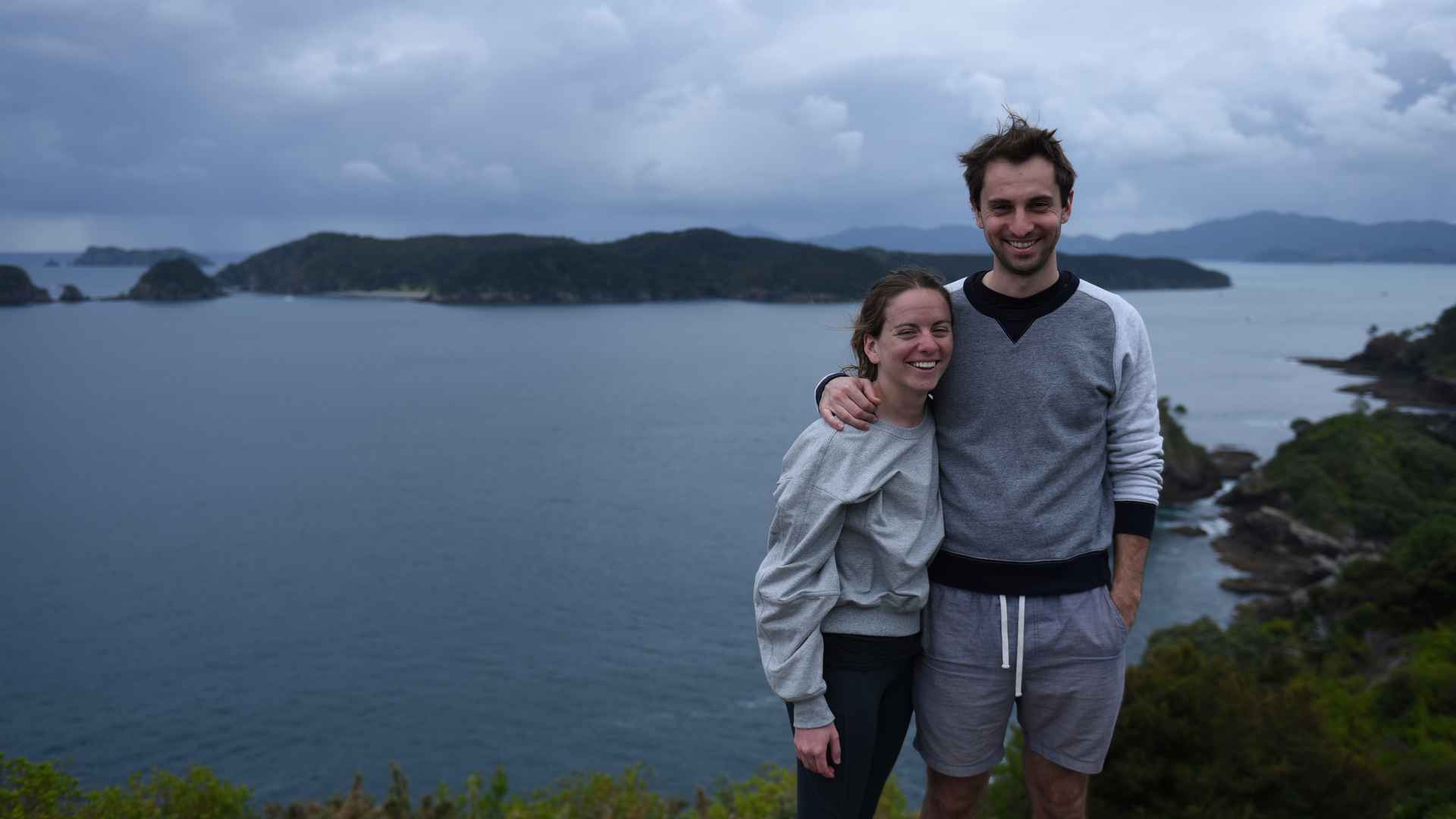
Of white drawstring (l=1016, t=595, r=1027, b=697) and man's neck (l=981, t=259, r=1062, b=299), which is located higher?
man's neck (l=981, t=259, r=1062, b=299)

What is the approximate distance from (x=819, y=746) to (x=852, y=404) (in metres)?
0.98

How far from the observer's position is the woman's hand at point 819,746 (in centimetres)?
283

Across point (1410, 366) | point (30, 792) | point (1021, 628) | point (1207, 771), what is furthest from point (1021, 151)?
point (1410, 366)

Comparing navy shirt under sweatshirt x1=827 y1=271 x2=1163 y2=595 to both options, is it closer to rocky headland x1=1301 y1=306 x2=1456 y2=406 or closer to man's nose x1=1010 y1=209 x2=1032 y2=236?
man's nose x1=1010 y1=209 x2=1032 y2=236

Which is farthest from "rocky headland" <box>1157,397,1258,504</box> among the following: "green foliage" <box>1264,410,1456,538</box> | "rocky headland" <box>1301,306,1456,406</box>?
"rocky headland" <box>1301,306,1456,406</box>

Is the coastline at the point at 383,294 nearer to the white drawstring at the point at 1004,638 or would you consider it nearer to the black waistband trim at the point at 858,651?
the black waistband trim at the point at 858,651

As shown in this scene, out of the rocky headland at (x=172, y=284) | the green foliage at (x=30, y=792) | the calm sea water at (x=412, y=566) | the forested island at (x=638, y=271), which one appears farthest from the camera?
the rocky headland at (x=172, y=284)

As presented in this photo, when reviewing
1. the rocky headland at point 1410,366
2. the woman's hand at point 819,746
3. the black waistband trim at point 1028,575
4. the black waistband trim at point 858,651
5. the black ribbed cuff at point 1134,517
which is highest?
the black ribbed cuff at point 1134,517

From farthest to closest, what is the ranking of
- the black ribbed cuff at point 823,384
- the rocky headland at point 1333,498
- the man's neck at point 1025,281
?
the rocky headland at point 1333,498
the black ribbed cuff at point 823,384
the man's neck at point 1025,281

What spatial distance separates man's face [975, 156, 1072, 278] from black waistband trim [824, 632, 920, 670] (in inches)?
45.5

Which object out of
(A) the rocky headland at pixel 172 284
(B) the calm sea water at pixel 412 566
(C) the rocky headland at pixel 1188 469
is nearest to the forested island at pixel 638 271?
(A) the rocky headland at pixel 172 284

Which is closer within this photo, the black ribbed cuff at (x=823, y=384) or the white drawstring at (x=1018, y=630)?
the white drawstring at (x=1018, y=630)

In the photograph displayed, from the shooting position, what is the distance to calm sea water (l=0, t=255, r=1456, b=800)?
25891 mm

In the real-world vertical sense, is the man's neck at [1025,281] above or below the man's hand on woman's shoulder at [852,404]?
above
